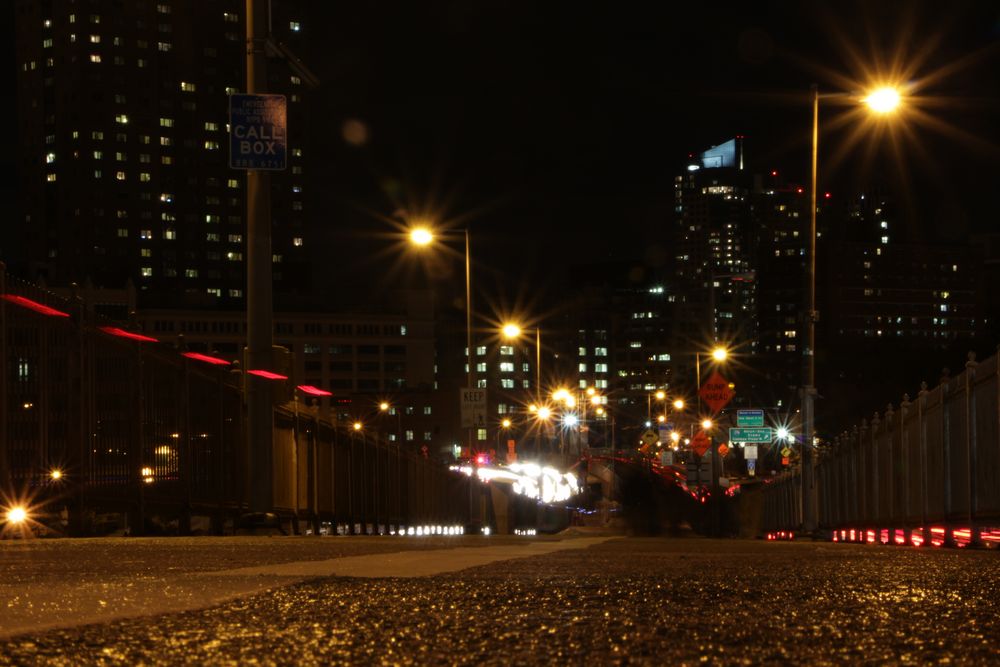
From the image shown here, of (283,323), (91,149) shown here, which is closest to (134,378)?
(283,323)

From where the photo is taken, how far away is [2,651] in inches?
147

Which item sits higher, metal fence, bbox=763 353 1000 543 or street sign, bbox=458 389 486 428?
street sign, bbox=458 389 486 428

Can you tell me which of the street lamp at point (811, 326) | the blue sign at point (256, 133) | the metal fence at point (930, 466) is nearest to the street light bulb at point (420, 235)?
the street lamp at point (811, 326)

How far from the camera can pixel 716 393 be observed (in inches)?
1479

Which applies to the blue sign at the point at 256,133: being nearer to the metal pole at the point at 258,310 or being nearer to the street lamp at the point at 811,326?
the metal pole at the point at 258,310

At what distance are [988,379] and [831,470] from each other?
1794 cm

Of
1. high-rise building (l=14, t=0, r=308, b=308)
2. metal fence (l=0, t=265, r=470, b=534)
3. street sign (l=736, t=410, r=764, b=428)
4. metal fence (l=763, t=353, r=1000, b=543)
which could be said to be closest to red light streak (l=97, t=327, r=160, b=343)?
metal fence (l=0, t=265, r=470, b=534)

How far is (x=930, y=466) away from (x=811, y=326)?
13015 millimetres

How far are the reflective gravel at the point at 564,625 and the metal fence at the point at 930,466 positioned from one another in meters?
10.8

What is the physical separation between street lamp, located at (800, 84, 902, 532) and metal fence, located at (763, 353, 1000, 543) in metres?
0.73

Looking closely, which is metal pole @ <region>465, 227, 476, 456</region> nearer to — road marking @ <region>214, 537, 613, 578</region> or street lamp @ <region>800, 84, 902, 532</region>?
street lamp @ <region>800, 84, 902, 532</region>

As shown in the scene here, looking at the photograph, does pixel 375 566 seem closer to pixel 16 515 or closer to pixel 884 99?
pixel 16 515

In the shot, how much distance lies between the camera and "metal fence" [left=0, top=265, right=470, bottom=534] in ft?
46.8

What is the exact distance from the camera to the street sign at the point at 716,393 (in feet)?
122
